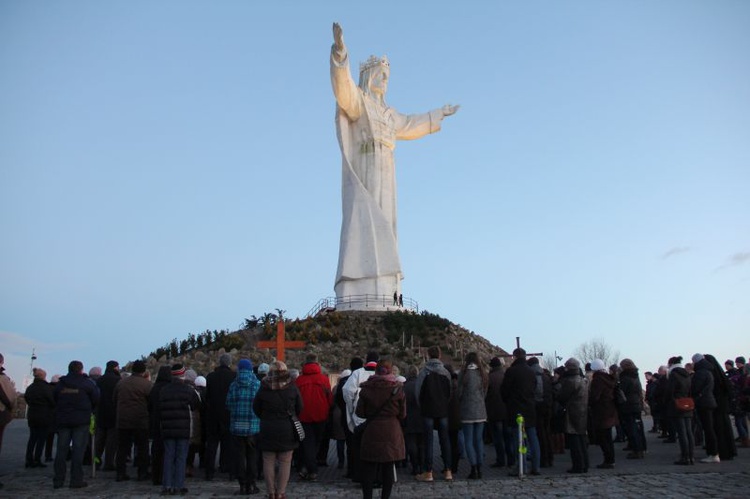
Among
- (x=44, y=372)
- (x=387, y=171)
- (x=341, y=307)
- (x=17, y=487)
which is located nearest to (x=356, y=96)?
(x=387, y=171)

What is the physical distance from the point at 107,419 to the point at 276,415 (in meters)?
3.86

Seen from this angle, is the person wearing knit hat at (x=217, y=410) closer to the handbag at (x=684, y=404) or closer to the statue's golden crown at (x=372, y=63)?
the handbag at (x=684, y=404)

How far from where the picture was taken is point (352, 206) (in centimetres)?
3028

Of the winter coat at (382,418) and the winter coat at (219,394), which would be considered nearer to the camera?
the winter coat at (382,418)

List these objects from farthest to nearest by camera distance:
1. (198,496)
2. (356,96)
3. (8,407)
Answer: (356,96) < (8,407) < (198,496)

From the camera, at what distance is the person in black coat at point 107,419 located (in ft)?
32.7

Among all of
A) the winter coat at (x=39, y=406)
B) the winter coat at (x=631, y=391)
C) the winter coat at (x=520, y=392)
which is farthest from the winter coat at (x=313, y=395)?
the winter coat at (x=631, y=391)

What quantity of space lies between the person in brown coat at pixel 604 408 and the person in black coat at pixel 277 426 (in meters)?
4.60

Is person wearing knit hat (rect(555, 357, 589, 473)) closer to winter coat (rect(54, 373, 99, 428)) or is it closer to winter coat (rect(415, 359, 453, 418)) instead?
winter coat (rect(415, 359, 453, 418))

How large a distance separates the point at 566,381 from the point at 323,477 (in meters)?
3.59

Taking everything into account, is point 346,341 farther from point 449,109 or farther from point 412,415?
point 412,415

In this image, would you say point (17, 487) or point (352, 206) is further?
point (352, 206)

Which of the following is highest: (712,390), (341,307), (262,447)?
(341,307)

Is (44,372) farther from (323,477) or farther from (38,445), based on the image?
(323,477)
